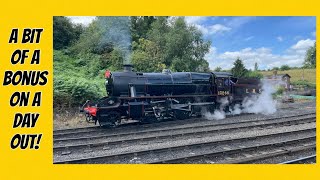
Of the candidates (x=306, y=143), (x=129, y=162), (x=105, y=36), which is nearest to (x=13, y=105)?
(x=129, y=162)

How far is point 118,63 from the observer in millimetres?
27922

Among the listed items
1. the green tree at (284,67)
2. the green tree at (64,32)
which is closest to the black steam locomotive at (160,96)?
the green tree at (64,32)

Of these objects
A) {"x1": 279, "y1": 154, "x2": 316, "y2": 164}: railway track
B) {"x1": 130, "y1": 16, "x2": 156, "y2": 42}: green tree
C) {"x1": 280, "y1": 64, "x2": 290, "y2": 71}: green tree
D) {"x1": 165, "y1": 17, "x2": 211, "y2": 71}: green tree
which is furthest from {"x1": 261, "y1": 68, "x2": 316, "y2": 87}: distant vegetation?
{"x1": 279, "y1": 154, "x2": 316, "y2": 164}: railway track

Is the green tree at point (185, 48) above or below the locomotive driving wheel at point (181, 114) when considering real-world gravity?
above

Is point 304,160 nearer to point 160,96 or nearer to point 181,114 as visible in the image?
point 160,96

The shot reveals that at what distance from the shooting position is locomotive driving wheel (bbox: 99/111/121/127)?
15633 millimetres

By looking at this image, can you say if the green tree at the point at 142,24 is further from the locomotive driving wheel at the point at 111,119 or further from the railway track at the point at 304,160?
the railway track at the point at 304,160

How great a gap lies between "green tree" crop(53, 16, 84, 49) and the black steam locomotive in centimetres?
1585

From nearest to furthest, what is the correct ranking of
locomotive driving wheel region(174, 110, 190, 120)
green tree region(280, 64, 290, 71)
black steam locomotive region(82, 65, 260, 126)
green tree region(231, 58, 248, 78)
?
black steam locomotive region(82, 65, 260, 126) → locomotive driving wheel region(174, 110, 190, 120) → green tree region(231, 58, 248, 78) → green tree region(280, 64, 290, 71)

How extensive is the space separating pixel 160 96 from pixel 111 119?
3244 mm

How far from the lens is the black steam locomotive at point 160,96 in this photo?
52.5ft

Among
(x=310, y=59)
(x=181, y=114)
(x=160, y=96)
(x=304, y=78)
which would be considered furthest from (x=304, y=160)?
(x=310, y=59)

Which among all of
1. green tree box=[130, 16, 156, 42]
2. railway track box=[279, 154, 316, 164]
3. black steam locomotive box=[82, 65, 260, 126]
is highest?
green tree box=[130, 16, 156, 42]

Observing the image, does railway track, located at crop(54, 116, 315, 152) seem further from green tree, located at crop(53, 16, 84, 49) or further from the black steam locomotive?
green tree, located at crop(53, 16, 84, 49)
